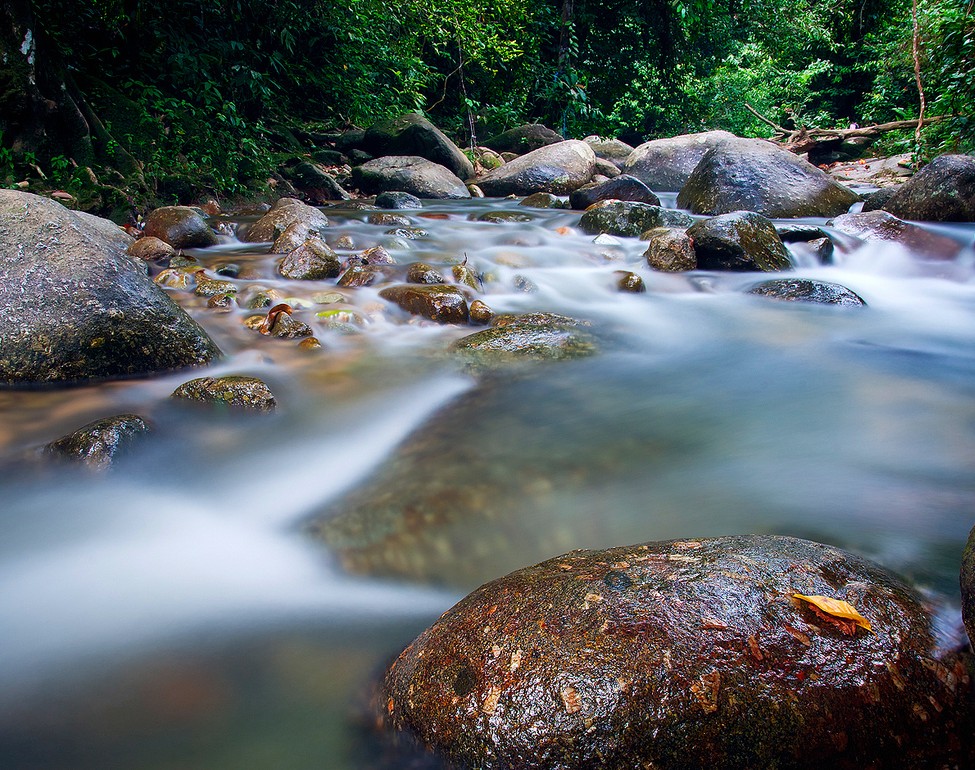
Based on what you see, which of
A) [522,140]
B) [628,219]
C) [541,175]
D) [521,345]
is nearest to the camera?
[521,345]

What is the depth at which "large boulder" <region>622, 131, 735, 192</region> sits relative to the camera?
1272 centimetres

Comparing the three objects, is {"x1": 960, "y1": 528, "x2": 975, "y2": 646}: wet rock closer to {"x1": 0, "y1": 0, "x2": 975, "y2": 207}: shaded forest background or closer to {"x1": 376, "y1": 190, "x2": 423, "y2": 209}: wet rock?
{"x1": 0, "y1": 0, "x2": 975, "y2": 207}: shaded forest background

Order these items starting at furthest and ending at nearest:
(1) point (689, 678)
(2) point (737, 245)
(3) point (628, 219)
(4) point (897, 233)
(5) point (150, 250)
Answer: (3) point (628, 219) < (4) point (897, 233) < (2) point (737, 245) < (5) point (150, 250) < (1) point (689, 678)

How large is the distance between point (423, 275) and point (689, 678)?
486 centimetres

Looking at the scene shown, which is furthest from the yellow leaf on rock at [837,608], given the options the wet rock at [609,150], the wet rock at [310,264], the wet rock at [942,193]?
the wet rock at [609,150]

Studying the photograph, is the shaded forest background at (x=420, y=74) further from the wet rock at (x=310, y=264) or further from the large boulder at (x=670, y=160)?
the large boulder at (x=670, y=160)

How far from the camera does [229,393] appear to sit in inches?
134

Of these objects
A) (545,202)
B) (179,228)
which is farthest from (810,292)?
(179,228)

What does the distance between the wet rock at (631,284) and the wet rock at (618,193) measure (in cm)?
401

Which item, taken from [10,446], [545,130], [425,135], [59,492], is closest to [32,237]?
[10,446]

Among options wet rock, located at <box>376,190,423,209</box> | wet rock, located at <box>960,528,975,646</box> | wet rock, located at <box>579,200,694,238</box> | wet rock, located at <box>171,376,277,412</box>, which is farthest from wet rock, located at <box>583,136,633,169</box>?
wet rock, located at <box>960,528,975,646</box>

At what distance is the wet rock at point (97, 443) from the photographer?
2750mm

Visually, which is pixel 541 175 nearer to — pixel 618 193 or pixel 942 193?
pixel 618 193

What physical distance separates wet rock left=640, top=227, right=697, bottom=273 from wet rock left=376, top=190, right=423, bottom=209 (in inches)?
Result: 194
